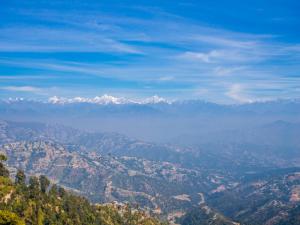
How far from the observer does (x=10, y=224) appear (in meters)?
116
